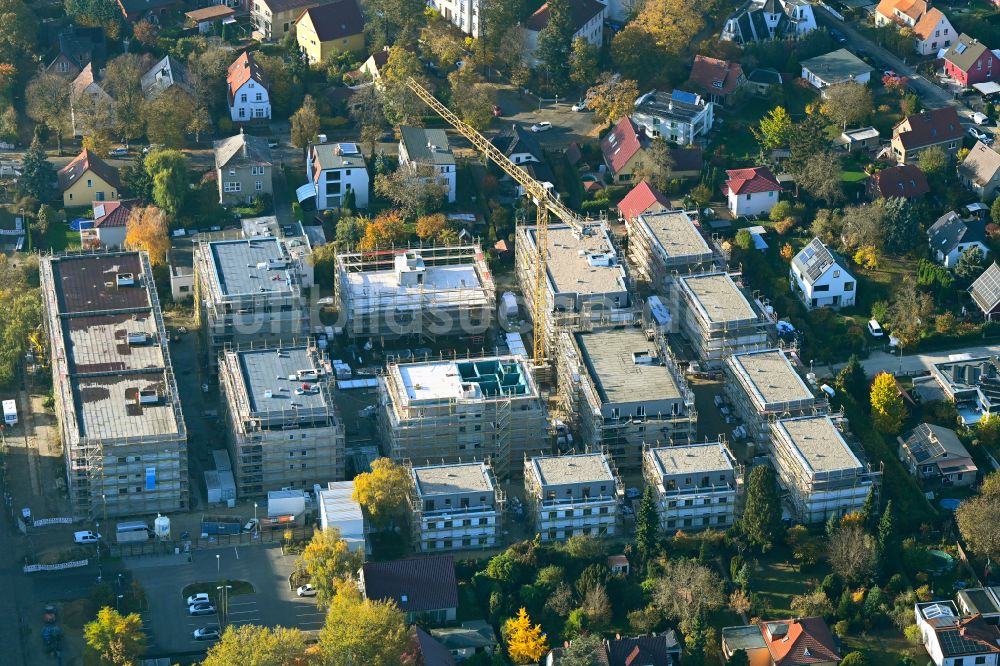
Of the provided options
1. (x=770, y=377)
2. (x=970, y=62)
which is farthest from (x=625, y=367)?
(x=970, y=62)

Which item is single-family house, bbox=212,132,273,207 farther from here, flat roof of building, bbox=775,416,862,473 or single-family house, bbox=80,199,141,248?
flat roof of building, bbox=775,416,862,473

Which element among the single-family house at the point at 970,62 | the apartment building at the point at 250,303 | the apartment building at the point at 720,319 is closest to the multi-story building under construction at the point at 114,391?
the apartment building at the point at 250,303

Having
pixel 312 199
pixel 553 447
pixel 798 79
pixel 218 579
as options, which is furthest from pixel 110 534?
pixel 798 79

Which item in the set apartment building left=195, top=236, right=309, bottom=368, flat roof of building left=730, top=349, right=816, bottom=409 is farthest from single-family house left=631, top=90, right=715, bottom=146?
apartment building left=195, top=236, right=309, bottom=368

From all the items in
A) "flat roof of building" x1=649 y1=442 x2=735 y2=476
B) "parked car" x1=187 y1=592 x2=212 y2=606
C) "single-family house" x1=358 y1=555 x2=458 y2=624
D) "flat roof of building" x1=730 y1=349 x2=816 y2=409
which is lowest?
"parked car" x1=187 y1=592 x2=212 y2=606

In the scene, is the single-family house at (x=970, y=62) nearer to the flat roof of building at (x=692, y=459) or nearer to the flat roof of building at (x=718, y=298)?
the flat roof of building at (x=718, y=298)

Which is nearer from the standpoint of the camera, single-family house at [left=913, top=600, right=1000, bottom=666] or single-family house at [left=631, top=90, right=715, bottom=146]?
single-family house at [left=913, top=600, right=1000, bottom=666]
